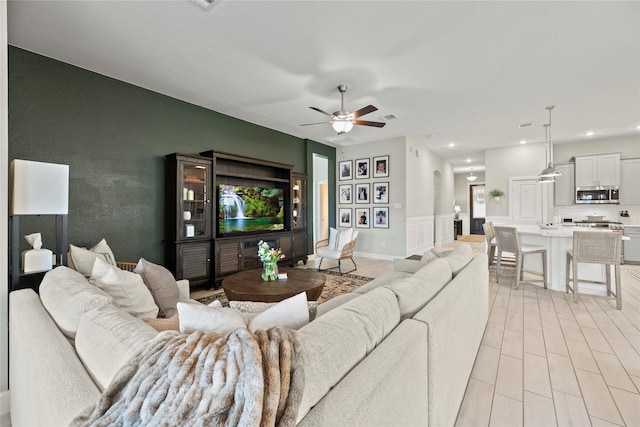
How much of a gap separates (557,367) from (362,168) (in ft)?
17.5

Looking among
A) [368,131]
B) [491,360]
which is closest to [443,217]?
[368,131]

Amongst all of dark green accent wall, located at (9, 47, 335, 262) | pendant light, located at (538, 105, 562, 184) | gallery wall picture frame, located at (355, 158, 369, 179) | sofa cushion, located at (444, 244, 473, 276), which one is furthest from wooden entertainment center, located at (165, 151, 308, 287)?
pendant light, located at (538, 105, 562, 184)

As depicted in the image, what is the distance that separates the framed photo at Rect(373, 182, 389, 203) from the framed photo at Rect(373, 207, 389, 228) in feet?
0.69

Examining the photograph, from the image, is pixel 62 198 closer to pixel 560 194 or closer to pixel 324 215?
pixel 324 215

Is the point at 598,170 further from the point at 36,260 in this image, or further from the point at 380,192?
the point at 36,260

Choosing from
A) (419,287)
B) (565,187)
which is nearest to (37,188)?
(419,287)

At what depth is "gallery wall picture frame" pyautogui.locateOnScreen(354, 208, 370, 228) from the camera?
6.84 meters

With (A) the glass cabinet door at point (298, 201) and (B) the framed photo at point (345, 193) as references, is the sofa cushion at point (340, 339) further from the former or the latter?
(B) the framed photo at point (345, 193)

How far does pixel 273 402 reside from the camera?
567mm

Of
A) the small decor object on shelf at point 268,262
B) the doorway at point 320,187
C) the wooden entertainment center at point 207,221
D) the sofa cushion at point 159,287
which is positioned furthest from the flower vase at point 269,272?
the doorway at point 320,187

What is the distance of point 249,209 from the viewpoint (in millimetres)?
4922

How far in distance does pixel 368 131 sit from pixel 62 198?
5.01 metres

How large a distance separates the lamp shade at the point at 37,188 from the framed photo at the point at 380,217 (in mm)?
5638

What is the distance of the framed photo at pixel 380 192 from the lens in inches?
257
